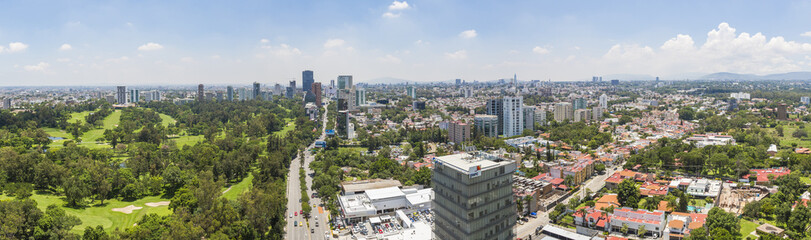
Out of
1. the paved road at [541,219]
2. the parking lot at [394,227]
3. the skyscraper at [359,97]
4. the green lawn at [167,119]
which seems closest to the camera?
the parking lot at [394,227]

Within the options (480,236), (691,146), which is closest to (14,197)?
(480,236)

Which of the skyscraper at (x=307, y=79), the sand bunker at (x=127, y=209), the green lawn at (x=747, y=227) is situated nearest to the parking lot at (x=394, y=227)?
the sand bunker at (x=127, y=209)

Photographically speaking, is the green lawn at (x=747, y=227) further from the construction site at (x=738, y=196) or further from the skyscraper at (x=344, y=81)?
the skyscraper at (x=344, y=81)

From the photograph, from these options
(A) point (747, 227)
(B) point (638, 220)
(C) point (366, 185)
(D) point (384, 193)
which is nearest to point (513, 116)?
(C) point (366, 185)

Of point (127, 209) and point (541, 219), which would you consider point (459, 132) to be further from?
point (127, 209)

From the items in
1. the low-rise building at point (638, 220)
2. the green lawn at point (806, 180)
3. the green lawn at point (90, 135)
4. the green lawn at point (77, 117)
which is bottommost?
the low-rise building at point (638, 220)

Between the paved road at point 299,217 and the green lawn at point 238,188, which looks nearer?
the paved road at point 299,217

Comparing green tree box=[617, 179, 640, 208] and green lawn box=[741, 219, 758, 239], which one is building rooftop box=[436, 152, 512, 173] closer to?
green tree box=[617, 179, 640, 208]
